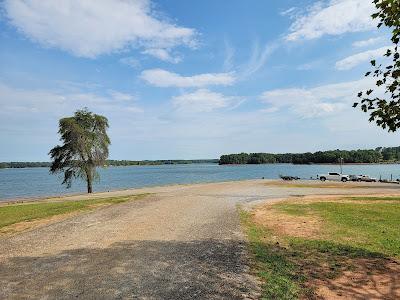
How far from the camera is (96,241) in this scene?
14.1 metres

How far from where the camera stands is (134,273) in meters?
9.85

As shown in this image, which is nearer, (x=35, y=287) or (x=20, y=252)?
(x=35, y=287)

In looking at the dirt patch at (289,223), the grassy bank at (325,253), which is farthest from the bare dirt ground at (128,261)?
the dirt patch at (289,223)

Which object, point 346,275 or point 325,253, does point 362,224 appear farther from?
point 346,275

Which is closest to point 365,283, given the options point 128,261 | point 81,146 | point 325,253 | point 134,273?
point 325,253

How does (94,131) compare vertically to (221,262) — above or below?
above

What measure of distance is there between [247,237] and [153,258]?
4920mm

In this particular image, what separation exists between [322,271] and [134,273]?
17.1ft

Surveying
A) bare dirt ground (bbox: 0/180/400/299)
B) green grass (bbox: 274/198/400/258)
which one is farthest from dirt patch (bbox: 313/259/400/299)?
green grass (bbox: 274/198/400/258)

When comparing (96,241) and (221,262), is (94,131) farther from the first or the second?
(221,262)

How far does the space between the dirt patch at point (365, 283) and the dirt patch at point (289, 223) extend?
486cm

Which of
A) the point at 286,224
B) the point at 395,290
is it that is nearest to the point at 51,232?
the point at 286,224

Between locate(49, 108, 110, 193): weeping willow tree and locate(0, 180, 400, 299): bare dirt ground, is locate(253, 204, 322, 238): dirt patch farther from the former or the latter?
locate(49, 108, 110, 193): weeping willow tree

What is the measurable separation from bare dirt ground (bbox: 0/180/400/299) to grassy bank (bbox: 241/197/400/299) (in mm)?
789
